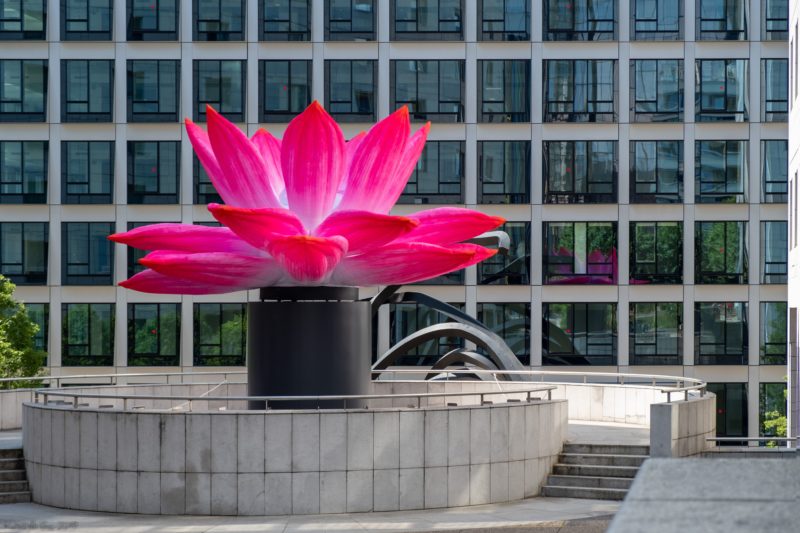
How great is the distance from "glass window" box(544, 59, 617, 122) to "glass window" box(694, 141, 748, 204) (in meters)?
4.00

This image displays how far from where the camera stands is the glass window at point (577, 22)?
1992 inches

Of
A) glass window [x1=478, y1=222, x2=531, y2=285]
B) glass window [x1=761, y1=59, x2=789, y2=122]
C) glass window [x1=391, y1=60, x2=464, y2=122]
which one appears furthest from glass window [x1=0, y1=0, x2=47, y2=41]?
glass window [x1=761, y1=59, x2=789, y2=122]

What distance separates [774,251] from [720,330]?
3832 millimetres

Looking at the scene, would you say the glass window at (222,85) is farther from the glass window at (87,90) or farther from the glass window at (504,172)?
the glass window at (504,172)

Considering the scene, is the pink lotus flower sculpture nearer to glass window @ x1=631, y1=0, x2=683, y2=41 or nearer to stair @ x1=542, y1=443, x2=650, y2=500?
stair @ x1=542, y1=443, x2=650, y2=500

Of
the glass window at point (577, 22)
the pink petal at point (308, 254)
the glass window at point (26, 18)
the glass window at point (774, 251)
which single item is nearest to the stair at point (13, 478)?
the pink petal at point (308, 254)

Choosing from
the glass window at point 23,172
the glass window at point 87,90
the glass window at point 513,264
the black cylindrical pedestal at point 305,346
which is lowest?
the black cylindrical pedestal at point 305,346

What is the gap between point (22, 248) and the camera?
51219mm

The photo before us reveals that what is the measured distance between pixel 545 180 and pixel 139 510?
32399mm

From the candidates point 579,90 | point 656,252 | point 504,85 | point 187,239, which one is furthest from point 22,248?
point 187,239

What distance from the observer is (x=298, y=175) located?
867 inches

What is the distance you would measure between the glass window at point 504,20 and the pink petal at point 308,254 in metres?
29.9

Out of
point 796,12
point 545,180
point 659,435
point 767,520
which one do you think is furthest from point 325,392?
point 545,180

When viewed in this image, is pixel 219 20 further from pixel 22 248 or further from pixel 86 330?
pixel 86 330
